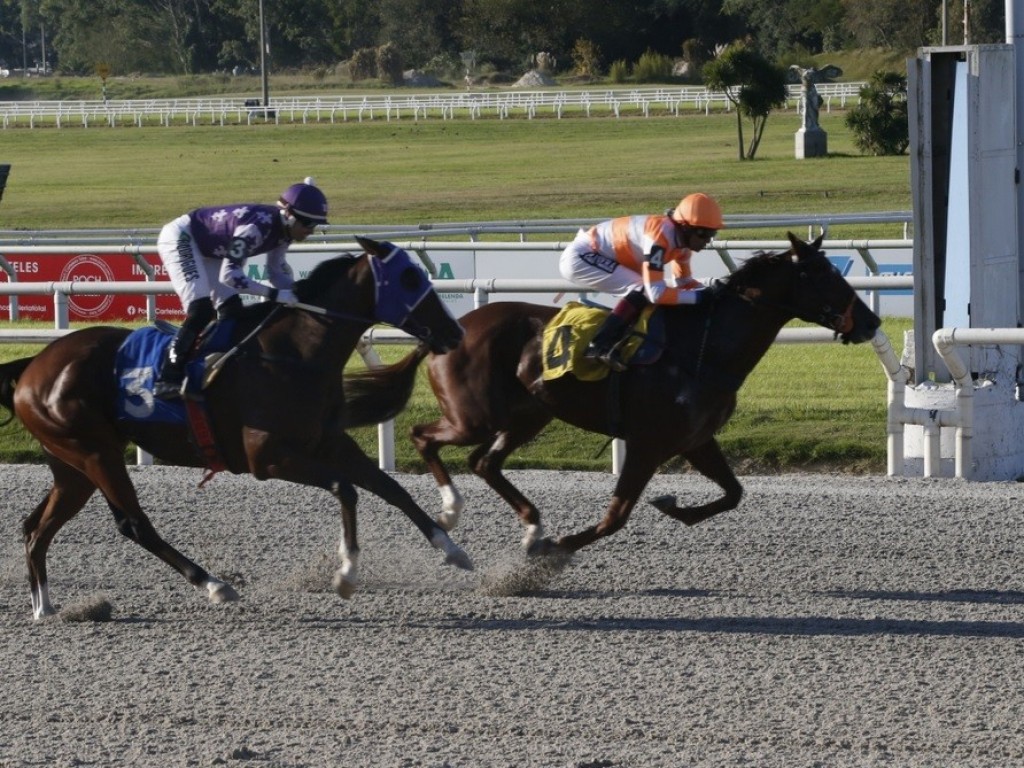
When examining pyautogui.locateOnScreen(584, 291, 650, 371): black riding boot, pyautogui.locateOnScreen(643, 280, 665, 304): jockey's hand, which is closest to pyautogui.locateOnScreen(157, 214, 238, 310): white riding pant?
pyautogui.locateOnScreen(584, 291, 650, 371): black riding boot

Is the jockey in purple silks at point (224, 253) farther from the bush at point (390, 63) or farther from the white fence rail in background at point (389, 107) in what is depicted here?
the bush at point (390, 63)


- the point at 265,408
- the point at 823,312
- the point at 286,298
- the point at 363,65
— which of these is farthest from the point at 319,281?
the point at 363,65

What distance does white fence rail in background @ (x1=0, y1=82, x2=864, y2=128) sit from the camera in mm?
46031

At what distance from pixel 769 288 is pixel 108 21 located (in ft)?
258

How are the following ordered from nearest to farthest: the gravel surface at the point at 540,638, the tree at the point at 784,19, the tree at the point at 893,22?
the gravel surface at the point at 540,638, the tree at the point at 893,22, the tree at the point at 784,19

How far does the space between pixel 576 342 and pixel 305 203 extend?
1.23m

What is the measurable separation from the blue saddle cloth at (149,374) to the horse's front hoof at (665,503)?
171 centimetres

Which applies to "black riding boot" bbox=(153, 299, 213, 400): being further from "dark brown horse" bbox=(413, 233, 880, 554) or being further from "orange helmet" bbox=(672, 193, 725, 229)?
"orange helmet" bbox=(672, 193, 725, 229)

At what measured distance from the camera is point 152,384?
5.96 metres

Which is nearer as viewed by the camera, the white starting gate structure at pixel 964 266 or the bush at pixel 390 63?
the white starting gate structure at pixel 964 266

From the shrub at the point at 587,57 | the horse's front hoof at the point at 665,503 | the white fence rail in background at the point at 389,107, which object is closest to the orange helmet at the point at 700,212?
the horse's front hoof at the point at 665,503

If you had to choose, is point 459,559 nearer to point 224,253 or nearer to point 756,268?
point 224,253

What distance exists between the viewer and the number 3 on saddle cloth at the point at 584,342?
629 centimetres

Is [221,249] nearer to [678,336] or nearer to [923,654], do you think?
[678,336]
